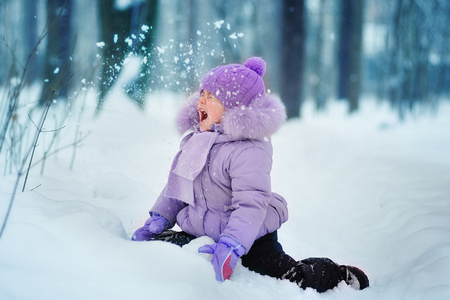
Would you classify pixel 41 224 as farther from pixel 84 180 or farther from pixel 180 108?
pixel 84 180

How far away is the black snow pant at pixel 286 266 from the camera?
81.9 inches

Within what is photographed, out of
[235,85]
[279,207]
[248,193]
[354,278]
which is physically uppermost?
[235,85]

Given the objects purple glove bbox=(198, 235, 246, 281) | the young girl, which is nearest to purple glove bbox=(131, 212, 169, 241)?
the young girl

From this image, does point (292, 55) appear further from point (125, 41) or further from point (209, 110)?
point (209, 110)

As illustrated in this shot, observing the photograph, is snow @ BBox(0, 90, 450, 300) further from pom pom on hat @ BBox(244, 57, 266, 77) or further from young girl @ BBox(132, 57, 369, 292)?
pom pom on hat @ BBox(244, 57, 266, 77)

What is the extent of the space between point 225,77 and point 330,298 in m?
1.28

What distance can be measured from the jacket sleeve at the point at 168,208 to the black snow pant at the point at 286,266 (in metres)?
0.17

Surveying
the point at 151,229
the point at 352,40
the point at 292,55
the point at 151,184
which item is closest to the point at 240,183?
the point at 151,229

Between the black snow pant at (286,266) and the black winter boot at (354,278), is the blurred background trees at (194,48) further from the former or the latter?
the black winter boot at (354,278)

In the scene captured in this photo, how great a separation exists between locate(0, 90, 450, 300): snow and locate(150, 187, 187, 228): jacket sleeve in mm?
232

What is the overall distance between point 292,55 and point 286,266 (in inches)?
264

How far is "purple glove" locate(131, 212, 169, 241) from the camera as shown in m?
2.26

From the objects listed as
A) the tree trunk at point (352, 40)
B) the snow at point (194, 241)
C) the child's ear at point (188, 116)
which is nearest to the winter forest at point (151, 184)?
the snow at point (194, 241)

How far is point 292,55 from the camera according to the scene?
822 centimetres
